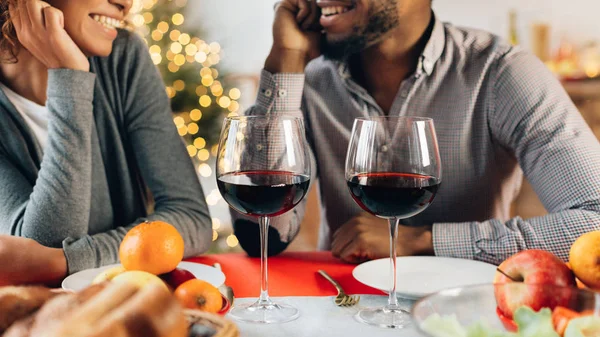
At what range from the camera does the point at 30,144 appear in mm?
1461

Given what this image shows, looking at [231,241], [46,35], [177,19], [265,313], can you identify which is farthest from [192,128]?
[265,313]

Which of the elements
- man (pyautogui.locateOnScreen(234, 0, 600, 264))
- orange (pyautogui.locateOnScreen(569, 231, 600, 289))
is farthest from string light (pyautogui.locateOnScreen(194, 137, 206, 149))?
orange (pyautogui.locateOnScreen(569, 231, 600, 289))

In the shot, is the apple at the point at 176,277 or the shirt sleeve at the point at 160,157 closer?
the apple at the point at 176,277

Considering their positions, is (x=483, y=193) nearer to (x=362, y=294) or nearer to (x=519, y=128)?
(x=519, y=128)

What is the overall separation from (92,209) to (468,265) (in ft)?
2.98

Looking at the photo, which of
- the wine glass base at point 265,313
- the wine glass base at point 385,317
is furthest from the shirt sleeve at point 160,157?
the wine glass base at point 385,317

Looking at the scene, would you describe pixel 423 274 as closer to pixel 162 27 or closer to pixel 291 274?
pixel 291 274

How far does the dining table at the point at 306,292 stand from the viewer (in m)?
0.81

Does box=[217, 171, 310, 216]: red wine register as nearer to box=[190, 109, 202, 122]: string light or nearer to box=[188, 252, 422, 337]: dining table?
box=[188, 252, 422, 337]: dining table

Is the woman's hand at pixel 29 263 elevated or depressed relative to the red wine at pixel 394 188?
depressed

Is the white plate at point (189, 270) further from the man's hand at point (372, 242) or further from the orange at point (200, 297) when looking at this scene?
the man's hand at point (372, 242)

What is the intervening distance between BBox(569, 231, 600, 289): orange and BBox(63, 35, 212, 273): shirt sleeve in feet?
2.48

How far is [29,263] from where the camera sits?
106 centimetres

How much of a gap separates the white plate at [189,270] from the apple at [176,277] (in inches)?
1.4
